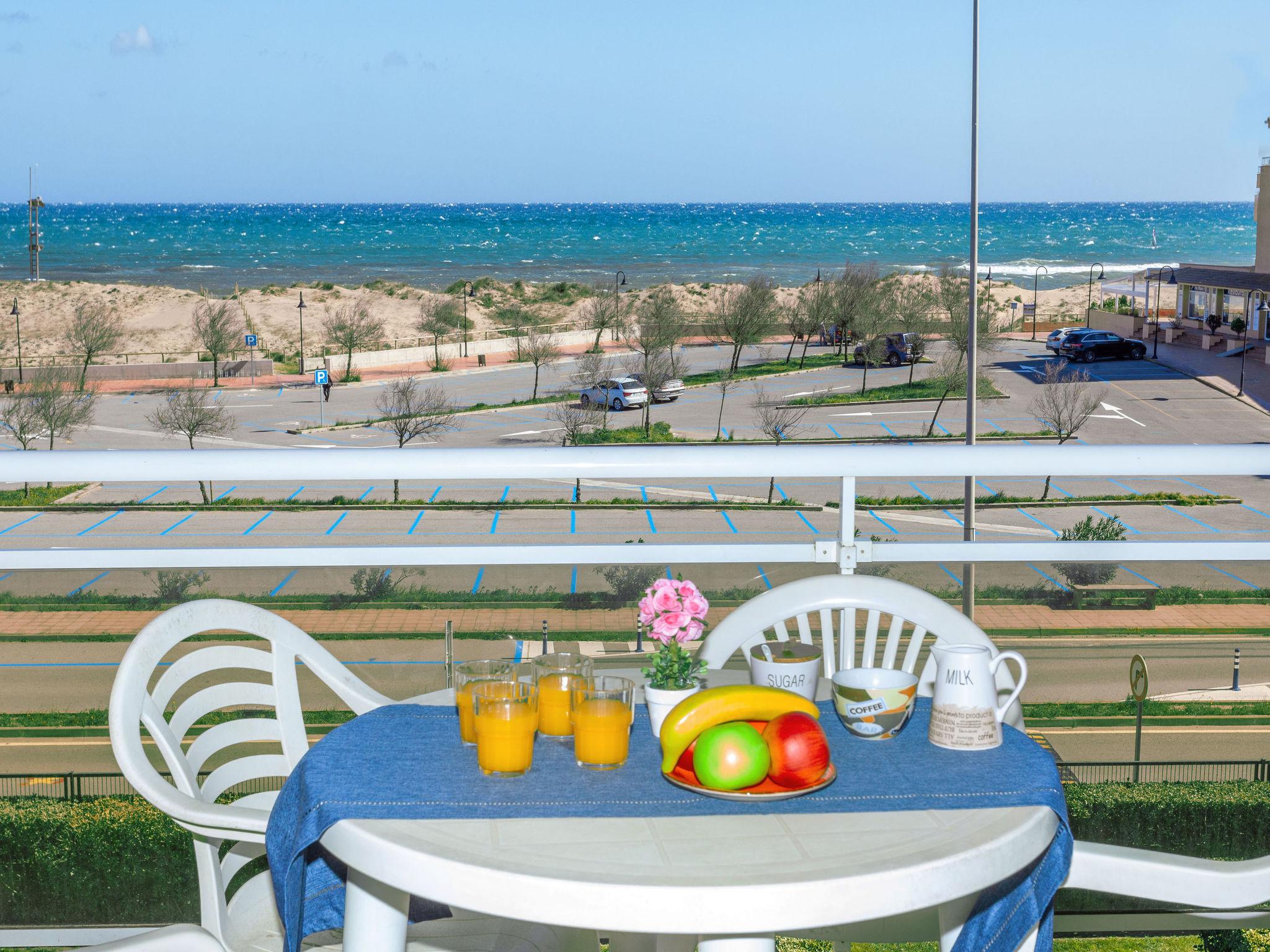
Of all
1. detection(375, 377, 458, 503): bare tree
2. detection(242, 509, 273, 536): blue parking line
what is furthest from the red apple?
detection(375, 377, 458, 503): bare tree

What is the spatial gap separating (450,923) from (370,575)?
849 millimetres

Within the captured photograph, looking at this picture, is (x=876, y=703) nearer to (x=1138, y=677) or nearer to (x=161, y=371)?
(x=1138, y=677)

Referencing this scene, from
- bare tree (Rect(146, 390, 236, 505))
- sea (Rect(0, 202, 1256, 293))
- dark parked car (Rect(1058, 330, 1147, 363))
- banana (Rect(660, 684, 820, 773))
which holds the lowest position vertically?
bare tree (Rect(146, 390, 236, 505))

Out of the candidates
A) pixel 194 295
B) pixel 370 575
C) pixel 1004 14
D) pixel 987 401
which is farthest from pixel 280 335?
pixel 1004 14

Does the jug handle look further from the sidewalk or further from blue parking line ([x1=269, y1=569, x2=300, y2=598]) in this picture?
blue parking line ([x1=269, y1=569, x2=300, y2=598])

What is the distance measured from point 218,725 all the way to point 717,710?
86 centimetres

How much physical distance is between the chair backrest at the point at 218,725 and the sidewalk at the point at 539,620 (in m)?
0.49

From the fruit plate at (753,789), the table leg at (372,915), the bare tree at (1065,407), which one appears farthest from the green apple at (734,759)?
the bare tree at (1065,407)

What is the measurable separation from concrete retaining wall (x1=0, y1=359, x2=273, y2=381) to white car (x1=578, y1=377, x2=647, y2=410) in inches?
719

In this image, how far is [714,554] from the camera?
95.1 inches

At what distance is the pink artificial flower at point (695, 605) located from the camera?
156 cm

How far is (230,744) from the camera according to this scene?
6.38 ft

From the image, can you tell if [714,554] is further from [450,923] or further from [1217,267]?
[1217,267]

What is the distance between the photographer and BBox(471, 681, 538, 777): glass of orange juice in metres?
1.52
